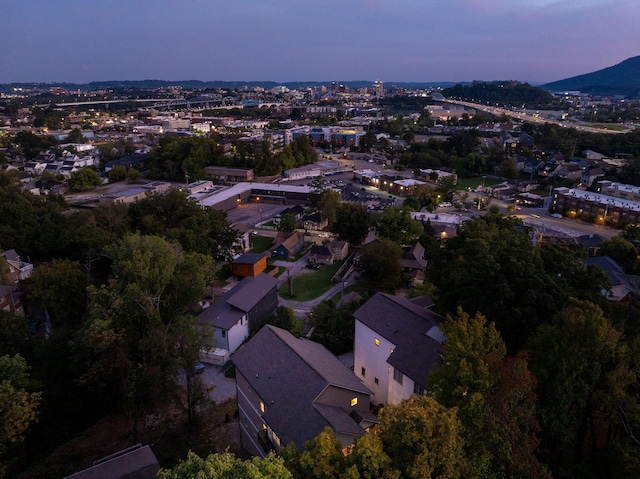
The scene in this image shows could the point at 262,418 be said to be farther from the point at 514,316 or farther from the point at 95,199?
the point at 95,199

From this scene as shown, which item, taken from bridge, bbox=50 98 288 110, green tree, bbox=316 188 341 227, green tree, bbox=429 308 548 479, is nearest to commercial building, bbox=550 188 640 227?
green tree, bbox=316 188 341 227

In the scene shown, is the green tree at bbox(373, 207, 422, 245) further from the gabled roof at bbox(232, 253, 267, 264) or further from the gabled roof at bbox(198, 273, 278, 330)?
the gabled roof at bbox(198, 273, 278, 330)

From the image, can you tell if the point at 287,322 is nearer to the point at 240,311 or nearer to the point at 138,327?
the point at 240,311

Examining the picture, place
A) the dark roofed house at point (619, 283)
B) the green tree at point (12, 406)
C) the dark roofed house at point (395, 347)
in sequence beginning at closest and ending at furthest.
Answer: the green tree at point (12, 406)
the dark roofed house at point (395, 347)
the dark roofed house at point (619, 283)

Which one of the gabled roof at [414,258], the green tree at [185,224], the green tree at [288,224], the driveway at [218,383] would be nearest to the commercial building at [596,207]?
the gabled roof at [414,258]

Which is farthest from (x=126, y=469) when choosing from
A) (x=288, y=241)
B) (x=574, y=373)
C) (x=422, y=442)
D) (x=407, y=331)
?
(x=288, y=241)

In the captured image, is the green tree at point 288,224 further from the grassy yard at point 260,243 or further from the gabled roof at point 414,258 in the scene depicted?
the gabled roof at point 414,258

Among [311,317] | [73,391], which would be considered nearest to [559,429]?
[311,317]

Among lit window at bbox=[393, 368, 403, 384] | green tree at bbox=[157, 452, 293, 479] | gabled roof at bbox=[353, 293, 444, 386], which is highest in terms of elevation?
green tree at bbox=[157, 452, 293, 479]
